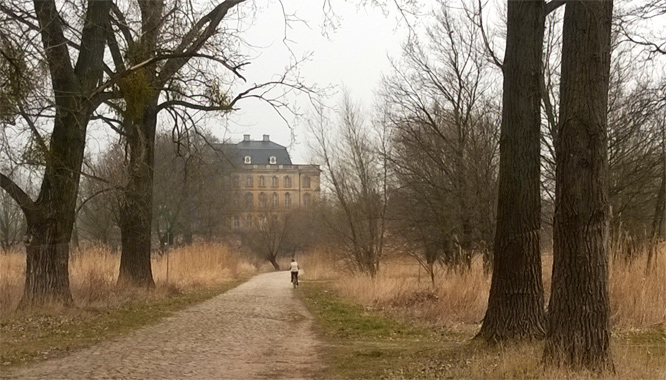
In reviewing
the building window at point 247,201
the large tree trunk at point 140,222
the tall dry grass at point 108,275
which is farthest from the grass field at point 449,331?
the building window at point 247,201

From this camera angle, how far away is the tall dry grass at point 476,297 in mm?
12430

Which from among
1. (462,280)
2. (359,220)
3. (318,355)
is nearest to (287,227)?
(359,220)

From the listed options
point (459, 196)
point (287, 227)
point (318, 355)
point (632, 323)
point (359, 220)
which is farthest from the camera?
point (287, 227)

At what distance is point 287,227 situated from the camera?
6562 cm

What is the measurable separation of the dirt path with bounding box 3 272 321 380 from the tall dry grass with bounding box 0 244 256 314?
2.42m

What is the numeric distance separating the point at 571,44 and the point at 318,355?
5.60 meters

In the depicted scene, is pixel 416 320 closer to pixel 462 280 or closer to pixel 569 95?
pixel 462 280

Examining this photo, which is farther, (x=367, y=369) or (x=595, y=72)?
(x=367, y=369)

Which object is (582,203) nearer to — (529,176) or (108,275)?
(529,176)

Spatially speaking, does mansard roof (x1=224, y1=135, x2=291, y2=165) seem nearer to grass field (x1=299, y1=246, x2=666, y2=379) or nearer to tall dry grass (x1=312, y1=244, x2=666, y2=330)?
grass field (x1=299, y1=246, x2=666, y2=379)

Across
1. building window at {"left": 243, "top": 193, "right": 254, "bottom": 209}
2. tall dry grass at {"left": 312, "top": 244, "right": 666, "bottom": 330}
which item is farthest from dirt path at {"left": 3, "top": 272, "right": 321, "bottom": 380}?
building window at {"left": 243, "top": 193, "right": 254, "bottom": 209}

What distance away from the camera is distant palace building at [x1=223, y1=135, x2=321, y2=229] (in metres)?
65.4

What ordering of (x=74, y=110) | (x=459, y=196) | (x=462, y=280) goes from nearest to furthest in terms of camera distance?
(x=74, y=110)
(x=462, y=280)
(x=459, y=196)

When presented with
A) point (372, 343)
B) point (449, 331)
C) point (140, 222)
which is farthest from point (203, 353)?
point (140, 222)
